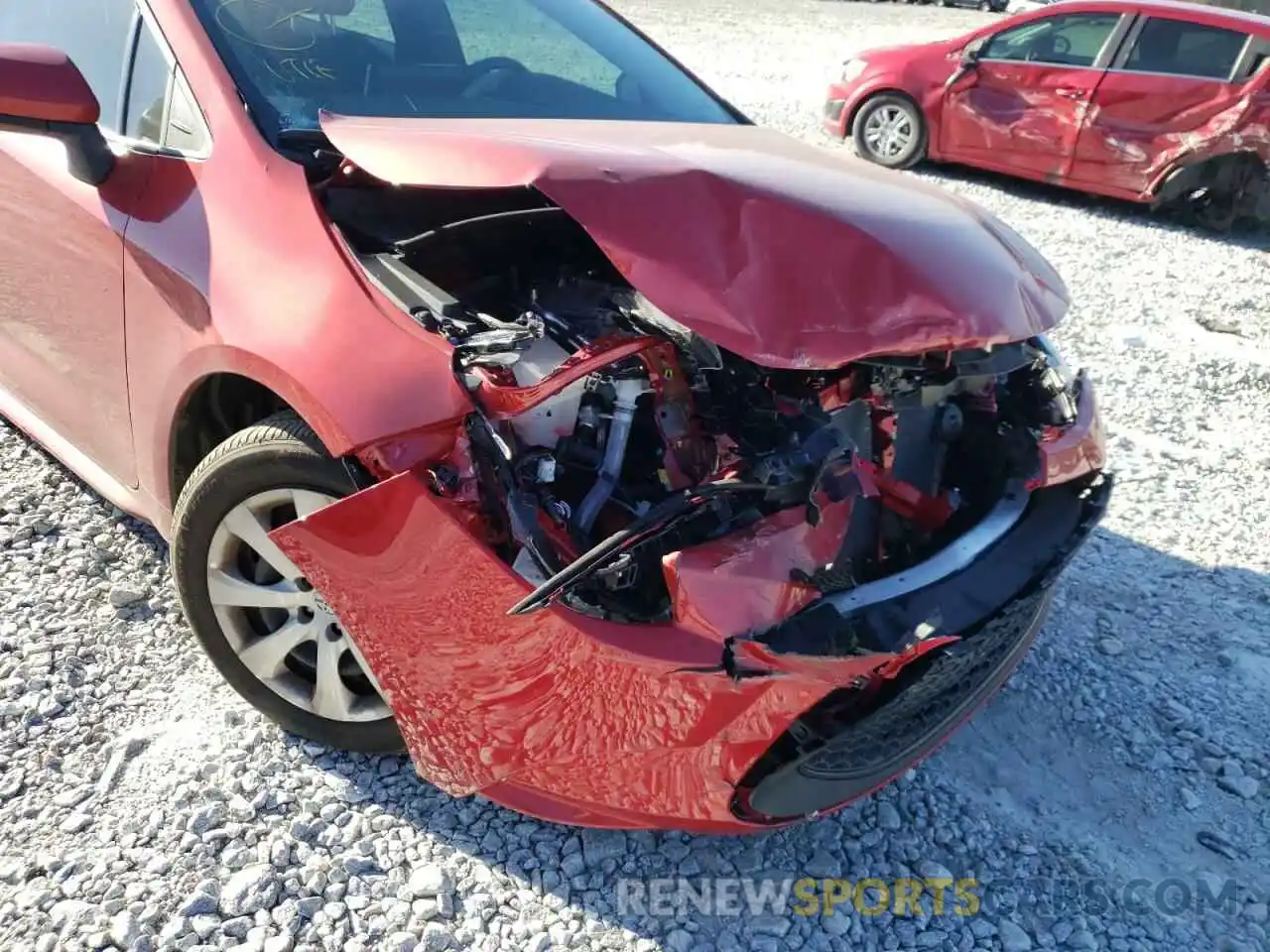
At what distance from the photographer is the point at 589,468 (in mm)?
2002

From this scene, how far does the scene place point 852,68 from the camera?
27.7 feet

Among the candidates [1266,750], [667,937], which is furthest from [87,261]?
[1266,750]

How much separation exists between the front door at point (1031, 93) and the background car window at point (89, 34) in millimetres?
6691

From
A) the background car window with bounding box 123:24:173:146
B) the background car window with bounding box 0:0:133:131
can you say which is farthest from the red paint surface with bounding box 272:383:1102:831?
the background car window with bounding box 0:0:133:131

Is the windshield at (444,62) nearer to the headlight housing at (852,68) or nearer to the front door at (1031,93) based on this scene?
the front door at (1031,93)

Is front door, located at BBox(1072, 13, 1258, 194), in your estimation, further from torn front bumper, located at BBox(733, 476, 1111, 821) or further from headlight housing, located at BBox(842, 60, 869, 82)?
torn front bumper, located at BBox(733, 476, 1111, 821)

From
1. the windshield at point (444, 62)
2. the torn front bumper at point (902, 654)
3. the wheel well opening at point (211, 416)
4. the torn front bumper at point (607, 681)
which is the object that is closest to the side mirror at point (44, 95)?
the windshield at point (444, 62)

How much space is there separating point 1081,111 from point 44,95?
23.3 ft

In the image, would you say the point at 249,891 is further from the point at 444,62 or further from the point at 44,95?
the point at 444,62

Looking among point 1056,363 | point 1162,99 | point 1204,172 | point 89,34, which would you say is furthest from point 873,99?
point 89,34

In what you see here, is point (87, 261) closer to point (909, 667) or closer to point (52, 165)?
point (52, 165)

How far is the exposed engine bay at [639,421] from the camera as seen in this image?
1.83m

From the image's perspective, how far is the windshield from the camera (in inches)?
96.6

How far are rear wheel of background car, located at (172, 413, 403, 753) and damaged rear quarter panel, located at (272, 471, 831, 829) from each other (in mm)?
145
